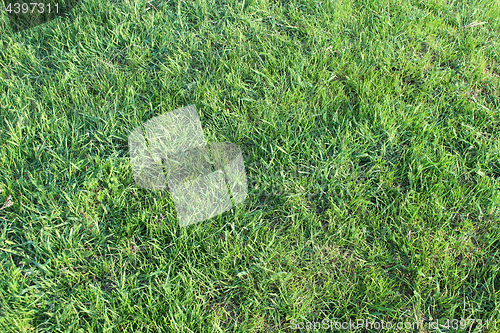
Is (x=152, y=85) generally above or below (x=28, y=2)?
below

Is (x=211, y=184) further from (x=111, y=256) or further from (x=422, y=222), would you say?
(x=422, y=222)

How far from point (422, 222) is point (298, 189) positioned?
2.13 feet

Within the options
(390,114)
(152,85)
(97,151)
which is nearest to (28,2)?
(152,85)

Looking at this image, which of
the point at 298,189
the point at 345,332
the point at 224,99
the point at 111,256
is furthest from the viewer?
the point at 224,99

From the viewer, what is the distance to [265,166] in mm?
2225

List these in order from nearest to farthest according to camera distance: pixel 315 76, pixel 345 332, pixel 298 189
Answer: pixel 345 332 < pixel 298 189 < pixel 315 76

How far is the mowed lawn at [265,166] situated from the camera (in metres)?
1.79

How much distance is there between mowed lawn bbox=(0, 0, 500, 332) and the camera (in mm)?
1789

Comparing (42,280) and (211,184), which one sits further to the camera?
(211,184)

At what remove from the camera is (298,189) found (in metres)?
2.13

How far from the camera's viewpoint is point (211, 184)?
2137mm

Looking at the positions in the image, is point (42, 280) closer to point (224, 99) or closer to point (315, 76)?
point (224, 99)

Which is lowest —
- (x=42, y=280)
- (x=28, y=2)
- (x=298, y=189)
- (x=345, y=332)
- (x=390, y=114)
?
(x=345, y=332)

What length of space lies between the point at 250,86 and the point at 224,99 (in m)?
0.23
